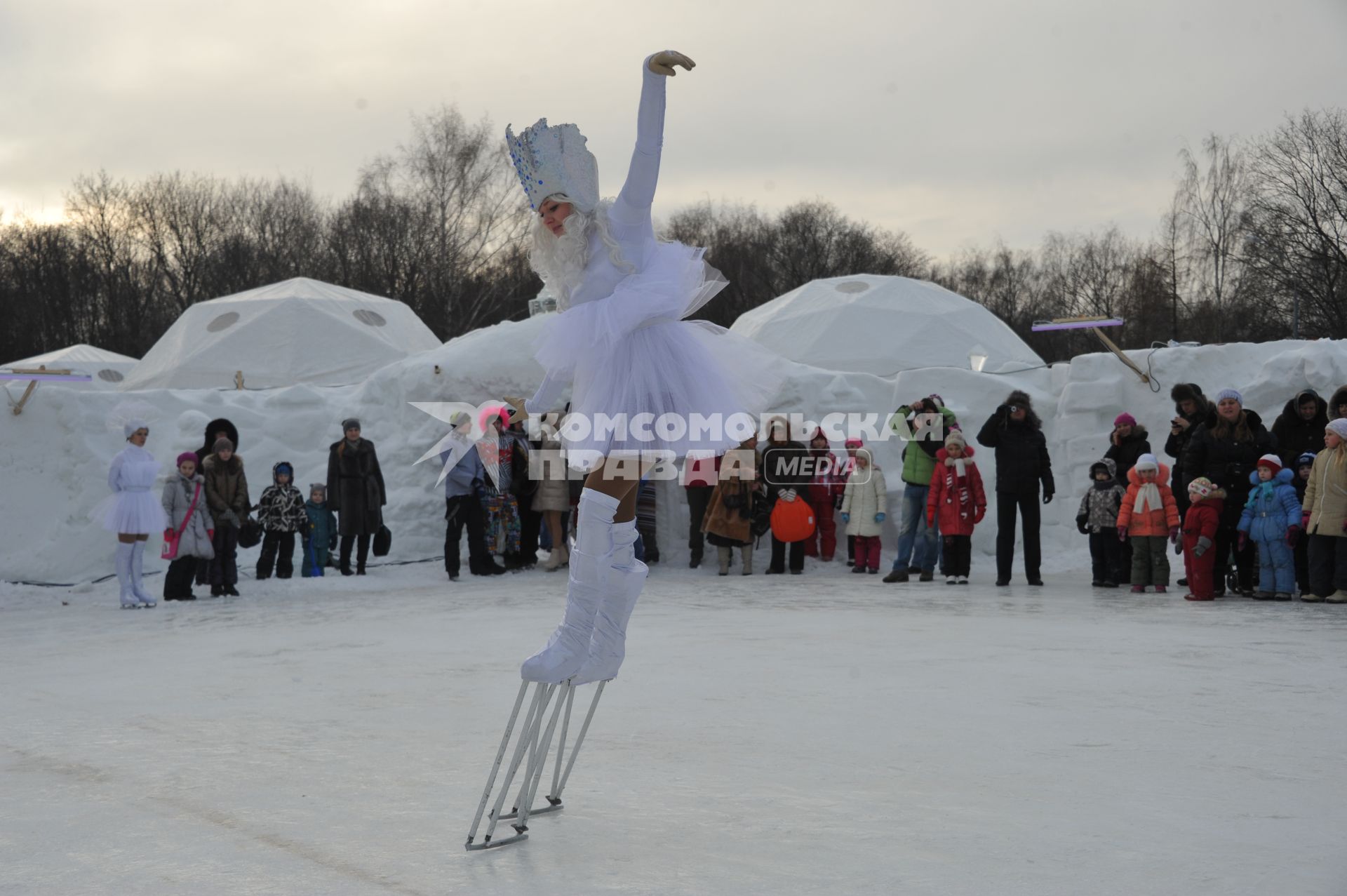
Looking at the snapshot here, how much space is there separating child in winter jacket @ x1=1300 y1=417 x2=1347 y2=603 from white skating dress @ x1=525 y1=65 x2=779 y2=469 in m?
7.73

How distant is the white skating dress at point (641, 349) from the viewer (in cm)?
373

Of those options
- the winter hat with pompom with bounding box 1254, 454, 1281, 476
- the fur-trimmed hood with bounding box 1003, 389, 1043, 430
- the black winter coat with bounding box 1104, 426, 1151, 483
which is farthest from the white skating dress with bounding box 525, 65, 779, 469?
the black winter coat with bounding box 1104, 426, 1151, 483

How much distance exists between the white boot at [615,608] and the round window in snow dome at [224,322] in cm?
2877

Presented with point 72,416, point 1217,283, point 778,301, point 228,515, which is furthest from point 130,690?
point 1217,283

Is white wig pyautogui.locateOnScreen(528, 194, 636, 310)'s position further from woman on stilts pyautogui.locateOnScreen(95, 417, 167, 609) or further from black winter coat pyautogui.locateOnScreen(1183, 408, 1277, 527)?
woman on stilts pyautogui.locateOnScreen(95, 417, 167, 609)

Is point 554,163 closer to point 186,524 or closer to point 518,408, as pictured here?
point 518,408

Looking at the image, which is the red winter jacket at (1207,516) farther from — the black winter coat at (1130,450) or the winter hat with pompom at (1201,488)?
the black winter coat at (1130,450)

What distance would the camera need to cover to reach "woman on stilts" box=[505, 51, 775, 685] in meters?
3.70

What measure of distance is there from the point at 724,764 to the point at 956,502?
8.36 meters

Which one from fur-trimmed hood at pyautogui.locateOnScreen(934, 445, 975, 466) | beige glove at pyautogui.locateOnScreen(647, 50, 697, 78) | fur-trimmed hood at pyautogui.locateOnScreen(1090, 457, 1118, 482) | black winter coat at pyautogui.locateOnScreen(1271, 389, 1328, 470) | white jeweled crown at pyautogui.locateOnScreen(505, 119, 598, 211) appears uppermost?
beige glove at pyautogui.locateOnScreen(647, 50, 697, 78)

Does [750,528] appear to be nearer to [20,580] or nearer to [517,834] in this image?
[20,580]

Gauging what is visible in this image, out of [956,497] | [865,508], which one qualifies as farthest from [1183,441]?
[865,508]

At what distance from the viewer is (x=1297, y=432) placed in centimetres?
1125

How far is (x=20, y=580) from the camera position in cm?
1386
